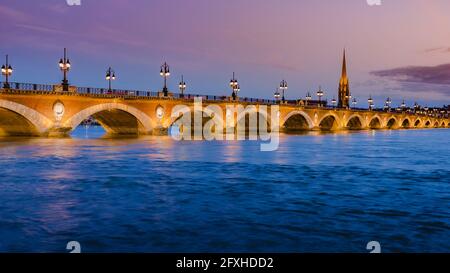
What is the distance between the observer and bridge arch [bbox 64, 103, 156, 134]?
4862 cm

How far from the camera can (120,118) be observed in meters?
58.8

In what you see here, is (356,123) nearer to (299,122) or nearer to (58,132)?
(299,122)

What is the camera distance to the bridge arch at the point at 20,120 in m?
40.4

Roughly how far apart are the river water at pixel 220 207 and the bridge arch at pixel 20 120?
15709 millimetres

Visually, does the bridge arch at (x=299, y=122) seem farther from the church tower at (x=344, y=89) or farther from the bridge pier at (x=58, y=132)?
the church tower at (x=344, y=89)

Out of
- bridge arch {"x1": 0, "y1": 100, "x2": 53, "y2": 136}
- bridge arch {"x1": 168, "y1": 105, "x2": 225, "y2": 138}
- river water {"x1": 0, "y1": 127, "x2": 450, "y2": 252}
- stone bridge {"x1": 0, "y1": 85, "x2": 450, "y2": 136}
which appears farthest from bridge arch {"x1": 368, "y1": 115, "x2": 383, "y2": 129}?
river water {"x1": 0, "y1": 127, "x2": 450, "y2": 252}

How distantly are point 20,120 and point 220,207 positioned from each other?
117 feet

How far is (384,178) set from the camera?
851 inches

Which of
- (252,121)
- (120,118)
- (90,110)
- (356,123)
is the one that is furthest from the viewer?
(356,123)

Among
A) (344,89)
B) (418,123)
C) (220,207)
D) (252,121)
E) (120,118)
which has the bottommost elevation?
(220,207)

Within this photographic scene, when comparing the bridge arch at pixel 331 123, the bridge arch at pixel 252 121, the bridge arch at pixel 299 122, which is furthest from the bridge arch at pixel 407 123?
the bridge arch at pixel 252 121

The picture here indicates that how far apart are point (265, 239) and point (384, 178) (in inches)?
505

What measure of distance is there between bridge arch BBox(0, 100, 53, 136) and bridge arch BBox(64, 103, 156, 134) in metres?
3.31

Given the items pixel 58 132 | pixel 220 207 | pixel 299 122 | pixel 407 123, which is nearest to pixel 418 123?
pixel 407 123
